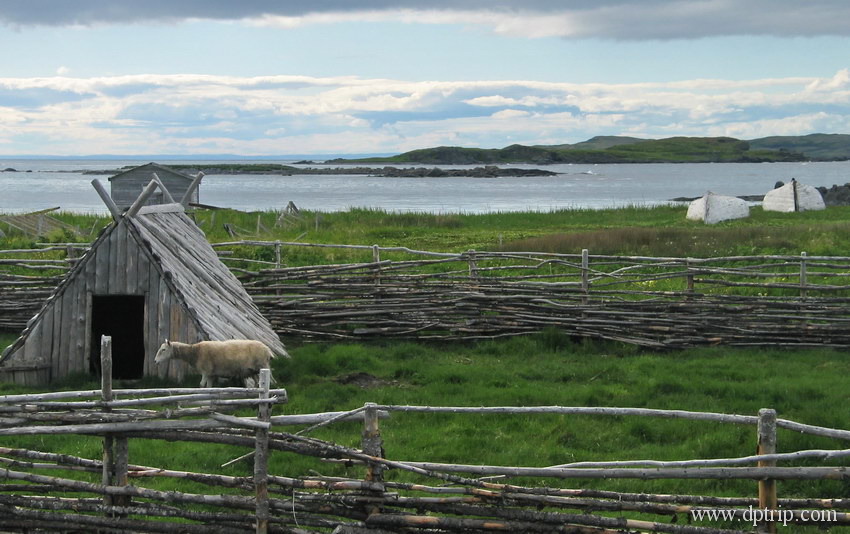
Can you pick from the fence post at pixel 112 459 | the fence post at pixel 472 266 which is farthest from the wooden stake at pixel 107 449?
the fence post at pixel 472 266

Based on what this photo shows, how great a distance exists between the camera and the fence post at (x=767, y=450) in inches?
222

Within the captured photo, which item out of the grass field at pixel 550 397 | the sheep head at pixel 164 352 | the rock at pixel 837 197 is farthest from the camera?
the rock at pixel 837 197

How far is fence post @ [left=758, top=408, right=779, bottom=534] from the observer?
18.5ft

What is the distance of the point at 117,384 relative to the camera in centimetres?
1040

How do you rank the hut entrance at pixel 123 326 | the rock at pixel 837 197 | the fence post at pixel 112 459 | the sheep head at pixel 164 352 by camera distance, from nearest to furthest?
the fence post at pixel 112 459 < the sheep head at pixel 164 352 < the hut entrance at pixel 123 326 < the rock at pixel 837 197

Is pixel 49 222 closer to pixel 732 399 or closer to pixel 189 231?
pixel 189 231

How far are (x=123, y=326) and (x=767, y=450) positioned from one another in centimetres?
978

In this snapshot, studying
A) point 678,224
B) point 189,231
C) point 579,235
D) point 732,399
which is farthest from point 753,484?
point 678,224

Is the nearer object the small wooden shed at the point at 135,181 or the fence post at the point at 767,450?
the fence post at the point at 767,450

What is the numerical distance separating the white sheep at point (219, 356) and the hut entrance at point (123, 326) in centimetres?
285

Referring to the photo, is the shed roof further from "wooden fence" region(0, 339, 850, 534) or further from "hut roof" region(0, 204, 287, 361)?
"wooden fence" region(0, 339, 850, 534)

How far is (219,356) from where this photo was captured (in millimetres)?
9844

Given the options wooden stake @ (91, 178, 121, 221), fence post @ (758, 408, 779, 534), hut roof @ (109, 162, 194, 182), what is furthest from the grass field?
hut roof @ (109, 162, 194, 182)

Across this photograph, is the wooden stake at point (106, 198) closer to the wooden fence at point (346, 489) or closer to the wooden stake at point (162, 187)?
the wooden stake at point (162, 187)
